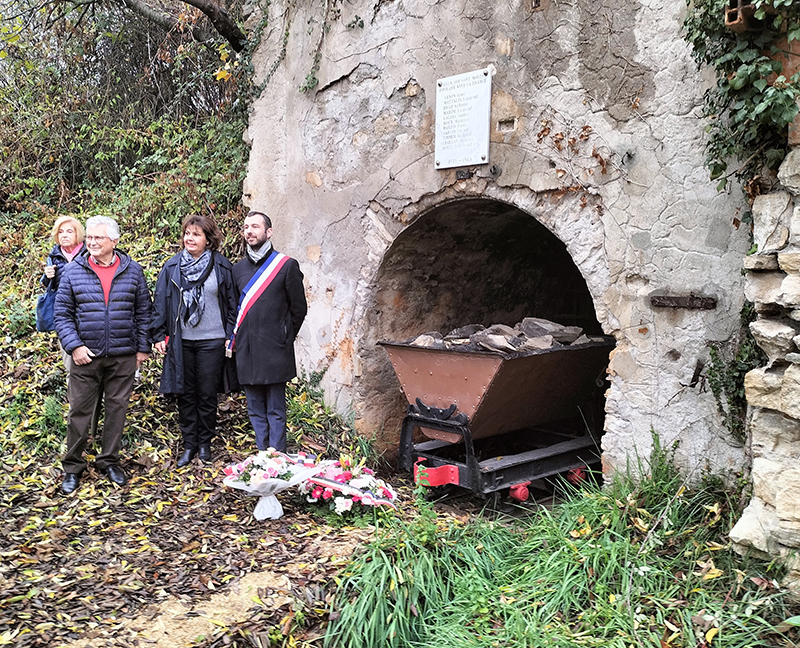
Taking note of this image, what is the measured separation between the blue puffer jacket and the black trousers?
458 mm

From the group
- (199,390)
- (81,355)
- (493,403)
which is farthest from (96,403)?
(493,403)

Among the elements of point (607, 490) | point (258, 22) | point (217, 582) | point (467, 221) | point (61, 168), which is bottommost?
point (217, 582)

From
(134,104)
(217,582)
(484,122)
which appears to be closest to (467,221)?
(484,122)

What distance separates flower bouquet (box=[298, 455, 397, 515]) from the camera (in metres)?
4.25

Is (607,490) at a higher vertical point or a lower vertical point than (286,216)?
lower

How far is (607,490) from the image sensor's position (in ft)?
12.8

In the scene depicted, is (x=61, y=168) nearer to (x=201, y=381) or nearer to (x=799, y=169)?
(x=201, y=381)

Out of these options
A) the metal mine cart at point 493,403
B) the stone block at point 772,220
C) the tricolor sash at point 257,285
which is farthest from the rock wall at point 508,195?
the tricolor sash at point 257,285

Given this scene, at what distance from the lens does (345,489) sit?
4.26 meters

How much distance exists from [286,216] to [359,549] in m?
3.19

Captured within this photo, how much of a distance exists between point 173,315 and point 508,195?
237 cm

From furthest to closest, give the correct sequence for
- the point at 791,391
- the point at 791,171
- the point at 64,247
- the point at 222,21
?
the point at 222,21, the point at 64,247, the point at 791,171, the point at 791,391

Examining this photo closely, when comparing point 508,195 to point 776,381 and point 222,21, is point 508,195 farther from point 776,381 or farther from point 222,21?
point 222,21

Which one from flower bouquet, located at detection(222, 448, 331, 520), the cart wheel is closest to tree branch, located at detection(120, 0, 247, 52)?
flower bouquet, located at detection(222, 448, 331, 520)
